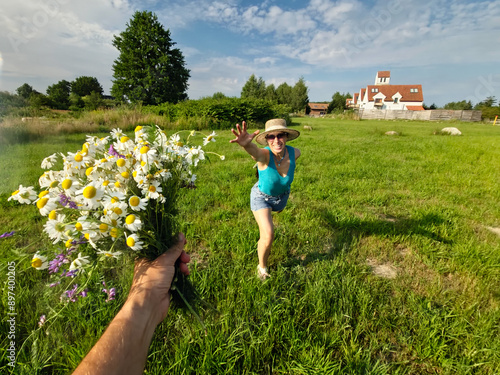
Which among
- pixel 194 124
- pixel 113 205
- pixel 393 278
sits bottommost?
pixel 393 278

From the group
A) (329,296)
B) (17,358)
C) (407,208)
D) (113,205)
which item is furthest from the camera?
(407,208)

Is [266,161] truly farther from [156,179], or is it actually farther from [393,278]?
[393,278]

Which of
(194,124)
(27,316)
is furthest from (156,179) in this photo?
(194,124)

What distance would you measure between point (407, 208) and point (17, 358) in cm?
532

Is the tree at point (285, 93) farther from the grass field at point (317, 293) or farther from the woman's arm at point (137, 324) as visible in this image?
the woman's arm at point (137, 324)

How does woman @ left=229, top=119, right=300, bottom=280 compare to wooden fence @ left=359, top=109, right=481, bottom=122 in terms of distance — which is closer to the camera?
woman @ left=229, top=119, right=300, bottom=280

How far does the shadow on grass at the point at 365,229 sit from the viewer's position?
2.95 metres

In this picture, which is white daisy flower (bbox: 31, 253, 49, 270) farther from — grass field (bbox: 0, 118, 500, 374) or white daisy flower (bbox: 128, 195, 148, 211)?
white daisy flower (bbox: 128, 195, 148, 211)

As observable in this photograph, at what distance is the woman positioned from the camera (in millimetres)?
2473

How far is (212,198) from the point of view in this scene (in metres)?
4.47

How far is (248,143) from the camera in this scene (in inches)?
91.8

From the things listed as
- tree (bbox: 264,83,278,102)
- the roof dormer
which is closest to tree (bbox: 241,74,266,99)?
tree (bbox: 264,83,278,102)

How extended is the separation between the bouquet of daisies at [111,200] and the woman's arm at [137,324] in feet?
0.30

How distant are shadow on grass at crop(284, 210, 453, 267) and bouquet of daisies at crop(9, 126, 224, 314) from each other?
1.92m
